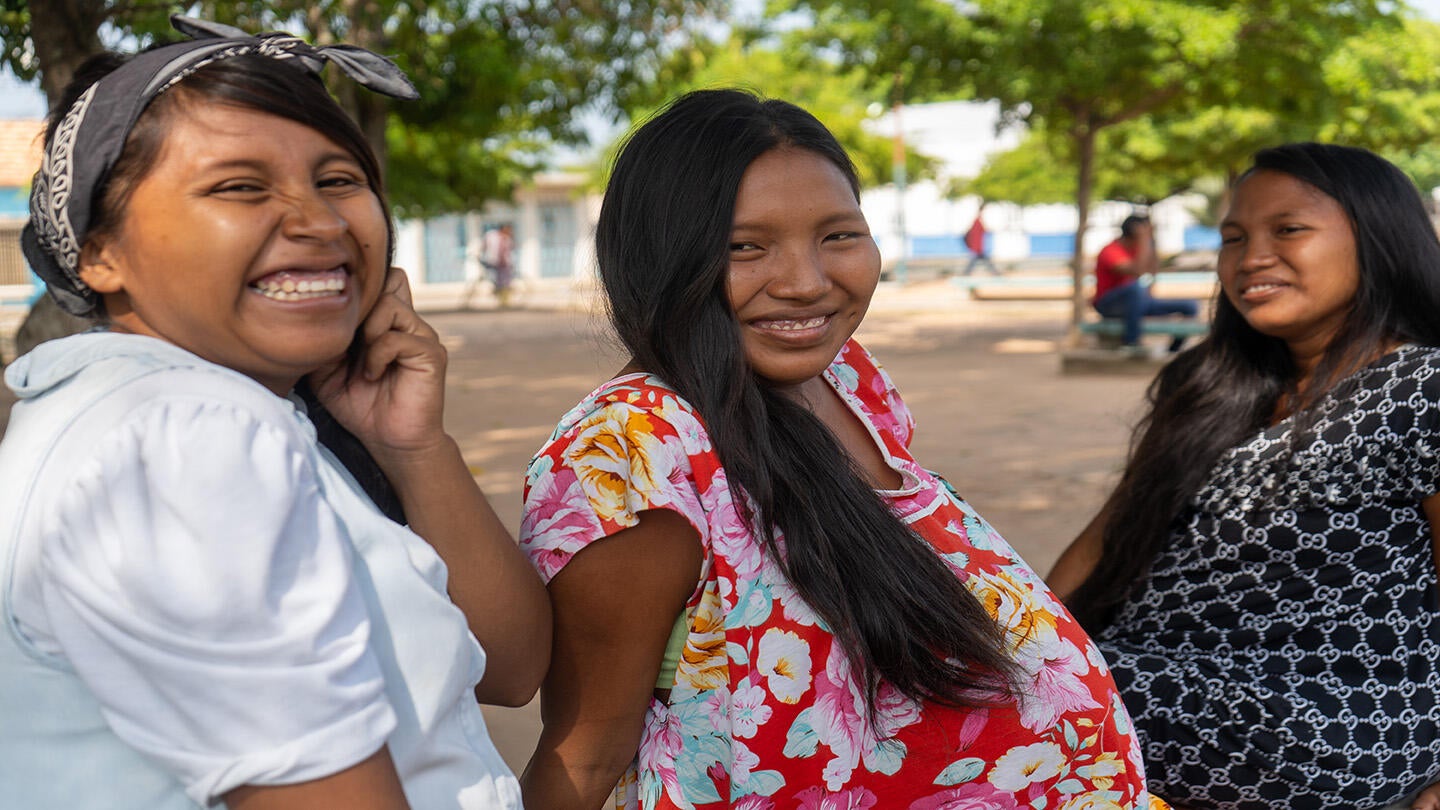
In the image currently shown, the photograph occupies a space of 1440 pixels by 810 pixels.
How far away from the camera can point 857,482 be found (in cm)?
191

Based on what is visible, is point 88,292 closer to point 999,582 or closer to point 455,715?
point 455,715

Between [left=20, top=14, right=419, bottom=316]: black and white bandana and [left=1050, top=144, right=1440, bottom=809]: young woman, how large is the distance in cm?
195

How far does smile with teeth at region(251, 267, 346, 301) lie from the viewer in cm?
137

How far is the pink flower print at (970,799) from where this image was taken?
1.87m

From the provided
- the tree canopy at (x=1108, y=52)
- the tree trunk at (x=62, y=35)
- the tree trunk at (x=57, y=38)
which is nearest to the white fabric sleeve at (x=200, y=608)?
the tree trunk at (x=62, y=35)

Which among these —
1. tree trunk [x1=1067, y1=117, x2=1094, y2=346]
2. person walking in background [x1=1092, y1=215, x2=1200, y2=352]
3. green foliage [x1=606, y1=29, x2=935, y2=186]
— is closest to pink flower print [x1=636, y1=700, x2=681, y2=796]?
person walking in background [x1=1092, y1=215, x2=1200, y2=352]

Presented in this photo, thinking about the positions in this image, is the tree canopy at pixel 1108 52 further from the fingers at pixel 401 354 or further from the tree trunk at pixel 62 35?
the fingers at pixel 401 354

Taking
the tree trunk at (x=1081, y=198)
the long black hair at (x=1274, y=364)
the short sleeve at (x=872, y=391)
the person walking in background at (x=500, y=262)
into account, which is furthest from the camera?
the person walking in background at (x=500, y=262)

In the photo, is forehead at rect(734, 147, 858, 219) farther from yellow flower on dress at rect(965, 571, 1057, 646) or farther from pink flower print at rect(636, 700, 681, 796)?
pink flower print at rect(636, 700, 681, 796)

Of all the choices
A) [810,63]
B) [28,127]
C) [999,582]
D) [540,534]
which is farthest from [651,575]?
[28,127]

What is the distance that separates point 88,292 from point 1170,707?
2.02 metres

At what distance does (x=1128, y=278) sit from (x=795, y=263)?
36.6 feet

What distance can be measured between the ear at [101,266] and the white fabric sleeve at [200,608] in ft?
0.85

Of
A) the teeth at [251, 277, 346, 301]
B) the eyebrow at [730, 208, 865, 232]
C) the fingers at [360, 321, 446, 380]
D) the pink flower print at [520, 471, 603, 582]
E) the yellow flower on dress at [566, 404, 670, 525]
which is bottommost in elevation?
the pink flower print at [520, 471, 603, 582]
